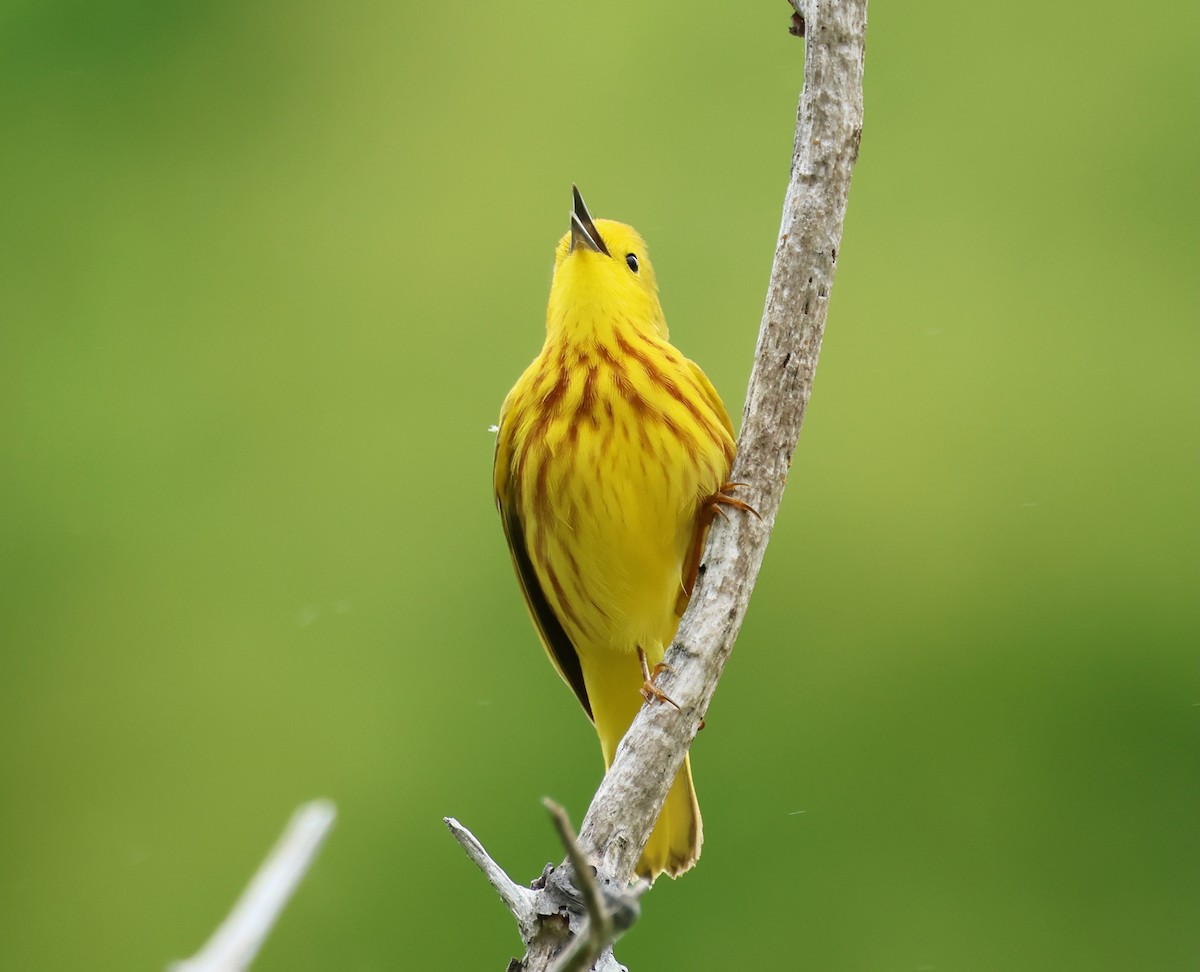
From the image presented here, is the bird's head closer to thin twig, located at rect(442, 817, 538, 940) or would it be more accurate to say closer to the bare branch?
thin twig, located at rect(442, 817, 538, 940)

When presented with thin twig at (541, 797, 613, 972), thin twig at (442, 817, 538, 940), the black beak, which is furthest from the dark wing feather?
thin twig at (541, 797, 613, 972)

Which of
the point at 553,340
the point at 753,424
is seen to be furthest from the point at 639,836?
the point at 553,340

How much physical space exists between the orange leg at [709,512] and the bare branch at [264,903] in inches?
55.8

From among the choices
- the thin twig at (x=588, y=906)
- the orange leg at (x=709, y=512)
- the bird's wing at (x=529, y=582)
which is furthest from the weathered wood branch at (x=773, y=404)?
the thin twig at (x=588, y=906)

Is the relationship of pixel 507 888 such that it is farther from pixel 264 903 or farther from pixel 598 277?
pixel 598 277

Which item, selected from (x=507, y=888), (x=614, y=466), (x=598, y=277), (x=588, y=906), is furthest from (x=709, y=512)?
(x=588, y=906)

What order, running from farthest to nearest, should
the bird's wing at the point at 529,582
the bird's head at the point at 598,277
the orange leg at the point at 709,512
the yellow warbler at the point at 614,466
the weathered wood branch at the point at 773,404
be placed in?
the bird's wing at the point at 529,582 → the bird's head at the point at 598,277 → the yellow warbler at the point at 614,466 → the orange leg at the point at 709,512 → the weathered wood branch at the point at 773,404

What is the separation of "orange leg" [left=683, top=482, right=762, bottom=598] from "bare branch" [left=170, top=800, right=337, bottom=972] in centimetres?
142

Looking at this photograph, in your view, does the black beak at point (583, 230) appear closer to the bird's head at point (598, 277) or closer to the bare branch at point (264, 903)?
the bird's head at point (598, 277)

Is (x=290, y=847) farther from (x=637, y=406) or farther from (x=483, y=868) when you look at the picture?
(x=637, y=406)

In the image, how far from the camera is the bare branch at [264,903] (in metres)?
0.86

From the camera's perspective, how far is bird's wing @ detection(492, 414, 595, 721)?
2873mm

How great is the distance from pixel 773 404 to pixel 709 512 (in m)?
0.32

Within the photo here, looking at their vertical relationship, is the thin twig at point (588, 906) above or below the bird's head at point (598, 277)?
below
